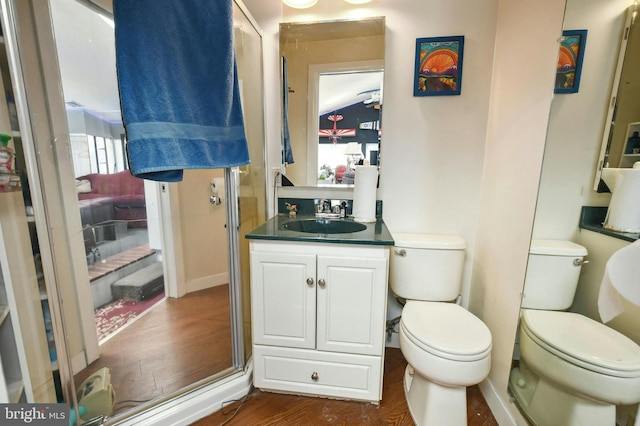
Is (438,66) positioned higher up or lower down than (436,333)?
higher up

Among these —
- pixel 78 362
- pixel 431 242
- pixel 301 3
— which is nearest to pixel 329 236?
pixel 431 242

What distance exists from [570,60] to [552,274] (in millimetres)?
796

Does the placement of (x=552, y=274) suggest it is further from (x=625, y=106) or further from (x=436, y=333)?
(x=625, y=106)

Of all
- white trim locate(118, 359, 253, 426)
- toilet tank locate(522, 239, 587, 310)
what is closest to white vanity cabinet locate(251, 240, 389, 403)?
white trim locate(118, 359, 253, 426)

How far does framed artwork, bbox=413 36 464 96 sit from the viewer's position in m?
1.40

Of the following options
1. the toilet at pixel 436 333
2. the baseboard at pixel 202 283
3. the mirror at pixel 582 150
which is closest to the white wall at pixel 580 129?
the mirror at pixel 582 150

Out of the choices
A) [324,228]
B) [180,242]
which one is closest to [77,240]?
[180,242]

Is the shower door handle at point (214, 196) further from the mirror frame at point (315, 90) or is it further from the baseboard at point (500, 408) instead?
the baseboard at point (500, 408)

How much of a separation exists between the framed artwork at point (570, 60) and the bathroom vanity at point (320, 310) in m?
0.85

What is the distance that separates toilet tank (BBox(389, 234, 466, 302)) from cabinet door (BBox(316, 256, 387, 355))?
288 millimetres

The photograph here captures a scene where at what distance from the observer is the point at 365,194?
1.44m

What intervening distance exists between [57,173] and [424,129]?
1.76m

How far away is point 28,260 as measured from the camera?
0.87 m

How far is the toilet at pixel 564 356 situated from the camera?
0.79 m
